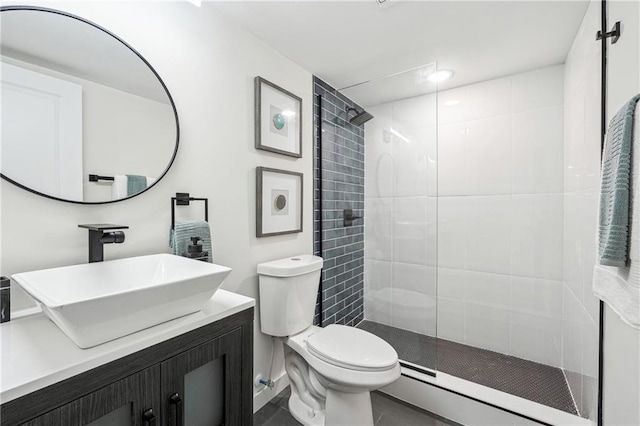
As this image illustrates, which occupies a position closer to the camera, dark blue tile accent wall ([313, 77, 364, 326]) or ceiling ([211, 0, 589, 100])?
ceiling ([211, 0, 589, 100])

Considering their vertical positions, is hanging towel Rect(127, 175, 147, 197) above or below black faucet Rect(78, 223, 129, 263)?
above

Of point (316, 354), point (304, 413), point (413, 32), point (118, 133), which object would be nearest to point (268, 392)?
point (304, 413)

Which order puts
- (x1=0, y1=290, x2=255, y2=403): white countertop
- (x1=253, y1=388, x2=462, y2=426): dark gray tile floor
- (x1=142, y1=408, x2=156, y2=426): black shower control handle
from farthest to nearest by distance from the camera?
1. (x1=253, y1=388, x2=462, y2=426): dark gray tile floor
2. (x1=142, y1=408, x2=156, y2=426): black shower control handle
3. (x1=0, y1=290, x2=255, y2=403): white countertop

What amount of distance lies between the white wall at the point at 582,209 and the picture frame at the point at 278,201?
1.67 m

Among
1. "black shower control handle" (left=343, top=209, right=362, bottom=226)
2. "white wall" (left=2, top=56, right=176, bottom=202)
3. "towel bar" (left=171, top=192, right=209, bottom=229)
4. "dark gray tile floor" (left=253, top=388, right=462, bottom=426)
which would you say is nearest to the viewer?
"white wall" (left=2, top=56, right=176, bottom=202)

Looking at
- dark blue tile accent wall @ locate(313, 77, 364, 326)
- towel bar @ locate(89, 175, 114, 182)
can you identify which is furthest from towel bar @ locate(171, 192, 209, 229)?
dark blue tile accent wall @ locate(313, 77, 364, 326)

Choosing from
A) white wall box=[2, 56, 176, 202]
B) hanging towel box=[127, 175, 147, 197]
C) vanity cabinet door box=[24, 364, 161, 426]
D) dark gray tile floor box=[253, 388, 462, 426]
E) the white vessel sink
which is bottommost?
dark gray tile floor box=[253, 388, 462, 426]

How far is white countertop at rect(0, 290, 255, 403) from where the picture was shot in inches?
25.3

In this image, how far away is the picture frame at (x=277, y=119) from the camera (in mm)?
1813

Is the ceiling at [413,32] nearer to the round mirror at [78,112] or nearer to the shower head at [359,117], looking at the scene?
the shower head at [359,117]

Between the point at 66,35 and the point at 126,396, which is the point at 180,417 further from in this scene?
the point at 66,35

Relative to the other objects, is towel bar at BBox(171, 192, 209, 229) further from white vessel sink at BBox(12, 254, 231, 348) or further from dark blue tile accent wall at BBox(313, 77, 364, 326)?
dark blue tile accent wall at BBox(313, 77, 364, 326)

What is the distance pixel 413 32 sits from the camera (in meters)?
1.75

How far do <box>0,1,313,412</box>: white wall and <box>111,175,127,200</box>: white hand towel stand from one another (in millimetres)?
42
